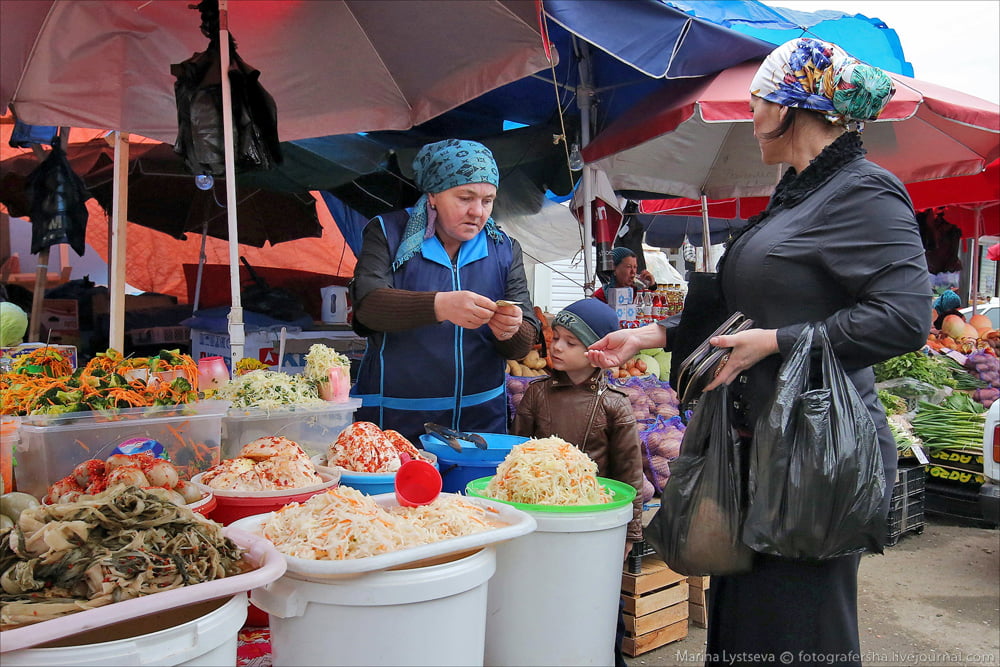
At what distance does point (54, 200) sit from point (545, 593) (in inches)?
243

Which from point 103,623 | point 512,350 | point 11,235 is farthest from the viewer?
point 11,235

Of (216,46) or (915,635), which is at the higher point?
(216,46)

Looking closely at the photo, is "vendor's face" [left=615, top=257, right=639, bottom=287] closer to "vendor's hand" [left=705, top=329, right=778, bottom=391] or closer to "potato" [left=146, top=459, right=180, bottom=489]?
"vendor's hand" [left=705, top=329, right=778, bottom=391]

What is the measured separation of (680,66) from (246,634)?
14.4 ft

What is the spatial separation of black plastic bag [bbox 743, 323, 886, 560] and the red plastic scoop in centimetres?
80

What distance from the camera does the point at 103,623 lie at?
946mm

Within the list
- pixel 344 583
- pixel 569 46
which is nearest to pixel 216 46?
pixel 569 46

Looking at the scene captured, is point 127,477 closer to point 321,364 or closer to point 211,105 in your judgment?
point 321,364

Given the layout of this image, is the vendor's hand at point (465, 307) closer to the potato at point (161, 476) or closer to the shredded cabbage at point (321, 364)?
the shredded cabbage at point (321, 364)

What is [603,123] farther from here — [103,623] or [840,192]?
[103,623]

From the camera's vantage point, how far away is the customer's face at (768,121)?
6.11 feet

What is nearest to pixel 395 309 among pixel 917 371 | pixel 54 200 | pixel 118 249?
pixel 118 249

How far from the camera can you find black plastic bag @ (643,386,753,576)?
1.75 m

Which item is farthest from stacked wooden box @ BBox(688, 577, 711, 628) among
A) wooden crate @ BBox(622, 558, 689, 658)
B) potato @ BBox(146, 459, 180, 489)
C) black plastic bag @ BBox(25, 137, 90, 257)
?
black plastic bag @ BBox(25, 137, 90, 257)
